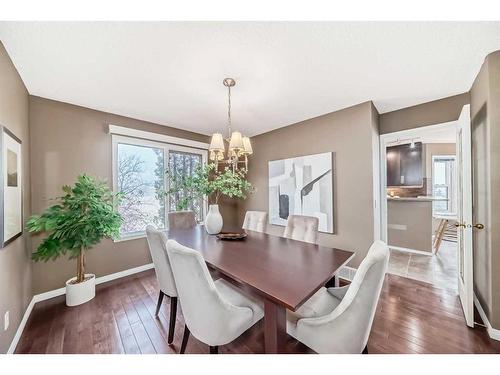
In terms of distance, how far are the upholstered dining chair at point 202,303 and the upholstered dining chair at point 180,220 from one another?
1.62 m

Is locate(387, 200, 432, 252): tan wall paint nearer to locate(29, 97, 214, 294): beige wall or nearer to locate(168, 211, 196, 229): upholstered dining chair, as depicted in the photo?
locate(168, 211, 196, 229): upholstered dining chair

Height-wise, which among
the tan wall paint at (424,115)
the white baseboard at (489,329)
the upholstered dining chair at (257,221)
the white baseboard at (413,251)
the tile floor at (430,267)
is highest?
the tan wall paint at (424,115)

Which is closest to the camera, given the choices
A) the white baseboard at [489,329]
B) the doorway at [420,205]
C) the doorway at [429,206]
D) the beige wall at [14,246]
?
the beige wall at [14,246]

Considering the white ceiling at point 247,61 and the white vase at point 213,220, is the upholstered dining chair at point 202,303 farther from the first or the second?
the white ceiling at point 247,61

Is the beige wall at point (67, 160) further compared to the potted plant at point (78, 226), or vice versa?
the beige wall at point (67, 160)

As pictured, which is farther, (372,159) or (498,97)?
(372,159)

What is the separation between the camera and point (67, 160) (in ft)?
8.17

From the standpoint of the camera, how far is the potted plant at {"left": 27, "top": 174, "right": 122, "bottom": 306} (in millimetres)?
1979

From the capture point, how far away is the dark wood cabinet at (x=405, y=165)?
4.32m

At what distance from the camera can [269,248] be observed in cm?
178

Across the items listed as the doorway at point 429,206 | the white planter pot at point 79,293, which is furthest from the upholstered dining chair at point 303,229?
the white planter pot at point 79,293
